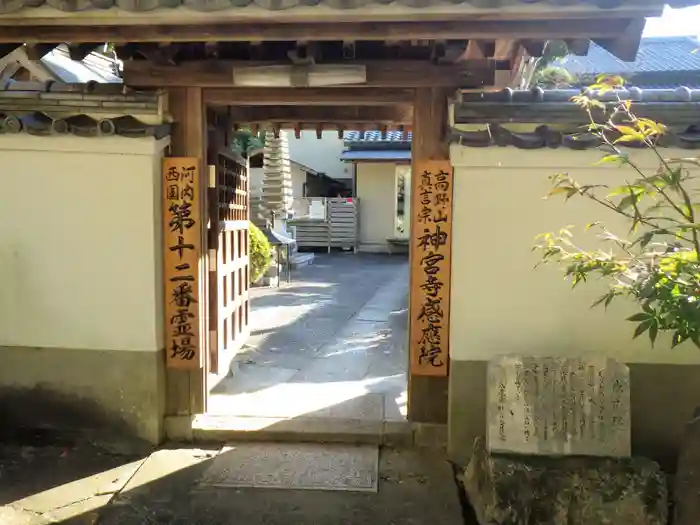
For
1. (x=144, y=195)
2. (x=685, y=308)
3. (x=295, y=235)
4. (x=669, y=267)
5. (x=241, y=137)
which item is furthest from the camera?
(x=295, y=235)

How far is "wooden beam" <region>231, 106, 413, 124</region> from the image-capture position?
7.00 meters

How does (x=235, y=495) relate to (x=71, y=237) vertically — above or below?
below

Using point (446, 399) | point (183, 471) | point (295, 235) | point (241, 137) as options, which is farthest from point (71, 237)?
Result: point (295, 235)

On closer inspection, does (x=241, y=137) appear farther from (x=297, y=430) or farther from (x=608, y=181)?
(x=608, y=181)

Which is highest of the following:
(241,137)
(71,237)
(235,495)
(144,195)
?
(241,137)

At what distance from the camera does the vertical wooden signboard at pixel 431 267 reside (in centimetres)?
496

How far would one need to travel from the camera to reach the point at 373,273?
1847 cm

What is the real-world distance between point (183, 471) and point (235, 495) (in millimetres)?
583

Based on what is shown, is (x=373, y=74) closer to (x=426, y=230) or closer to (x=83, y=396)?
(x=426, y=230)

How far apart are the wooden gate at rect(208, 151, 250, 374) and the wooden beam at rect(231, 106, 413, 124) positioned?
52 cm

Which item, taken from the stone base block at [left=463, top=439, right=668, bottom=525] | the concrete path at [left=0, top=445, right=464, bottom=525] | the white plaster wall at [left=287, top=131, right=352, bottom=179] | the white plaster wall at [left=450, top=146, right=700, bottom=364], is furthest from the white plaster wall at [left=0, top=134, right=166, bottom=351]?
the white plaster wall at [left=287, top=131, right=352, bottom=179]

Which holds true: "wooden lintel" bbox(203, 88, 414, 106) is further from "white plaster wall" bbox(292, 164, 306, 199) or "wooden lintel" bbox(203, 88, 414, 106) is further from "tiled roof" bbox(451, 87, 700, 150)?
"white plaster wall" bbox(292, 164, 306, 199)

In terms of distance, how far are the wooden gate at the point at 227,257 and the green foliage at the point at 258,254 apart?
5105 mm

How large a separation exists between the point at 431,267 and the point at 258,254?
894cm
